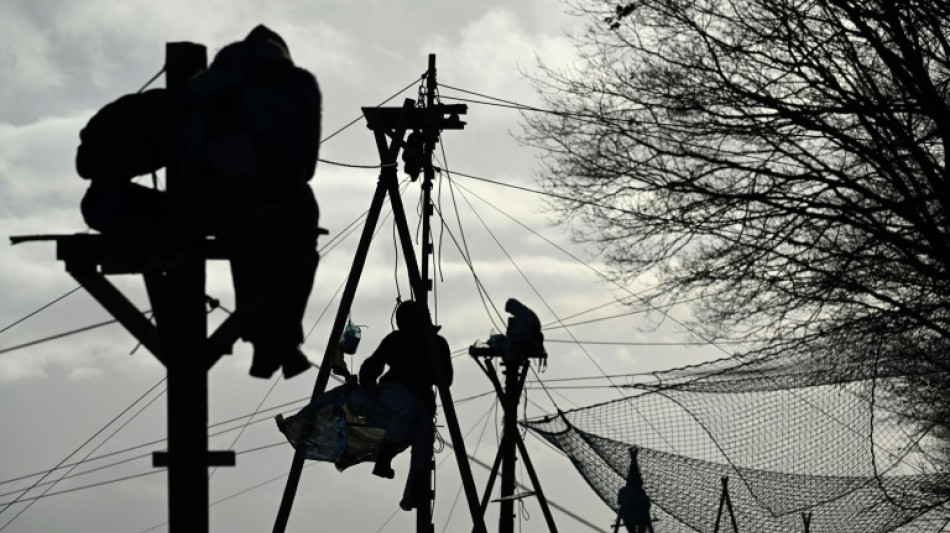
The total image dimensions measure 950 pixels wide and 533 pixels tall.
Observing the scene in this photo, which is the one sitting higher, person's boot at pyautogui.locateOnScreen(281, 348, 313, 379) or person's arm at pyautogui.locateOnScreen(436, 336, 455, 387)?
person's arm at pyautogui.locateOnScreen(436, 336, 455, 387)

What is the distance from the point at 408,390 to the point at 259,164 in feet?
19.0

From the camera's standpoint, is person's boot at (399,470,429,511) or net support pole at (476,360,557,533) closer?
person's boot at (399,470,429,511)

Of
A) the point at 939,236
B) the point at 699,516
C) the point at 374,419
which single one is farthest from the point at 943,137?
the point at 374,419

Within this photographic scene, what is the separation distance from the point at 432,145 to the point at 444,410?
118 inches

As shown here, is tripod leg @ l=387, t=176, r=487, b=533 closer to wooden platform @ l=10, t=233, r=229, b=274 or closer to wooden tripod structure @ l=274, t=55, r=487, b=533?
wooden tripod structure @ l=274, t=55, r=487, b=533

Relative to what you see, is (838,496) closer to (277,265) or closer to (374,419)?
(374,419)

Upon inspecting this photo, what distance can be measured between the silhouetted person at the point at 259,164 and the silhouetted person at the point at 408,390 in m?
4.91

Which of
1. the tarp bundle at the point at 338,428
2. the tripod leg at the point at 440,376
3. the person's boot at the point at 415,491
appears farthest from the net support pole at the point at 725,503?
A: the tarp bundle at the point at 338,428

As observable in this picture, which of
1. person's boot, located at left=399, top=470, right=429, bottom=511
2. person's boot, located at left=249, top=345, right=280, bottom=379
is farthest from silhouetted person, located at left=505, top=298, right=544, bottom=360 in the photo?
person's boot, located at left=249, top=345, right=280, bottom=379

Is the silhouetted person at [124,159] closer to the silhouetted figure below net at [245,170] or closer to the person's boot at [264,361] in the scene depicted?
the silhouetted figure below net at [245,170]

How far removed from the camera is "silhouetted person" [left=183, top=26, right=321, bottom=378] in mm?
7082

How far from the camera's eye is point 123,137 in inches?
299

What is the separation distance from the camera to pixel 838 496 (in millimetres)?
13977

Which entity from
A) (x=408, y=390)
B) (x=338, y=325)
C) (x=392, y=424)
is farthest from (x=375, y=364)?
(x=338, y=325)
